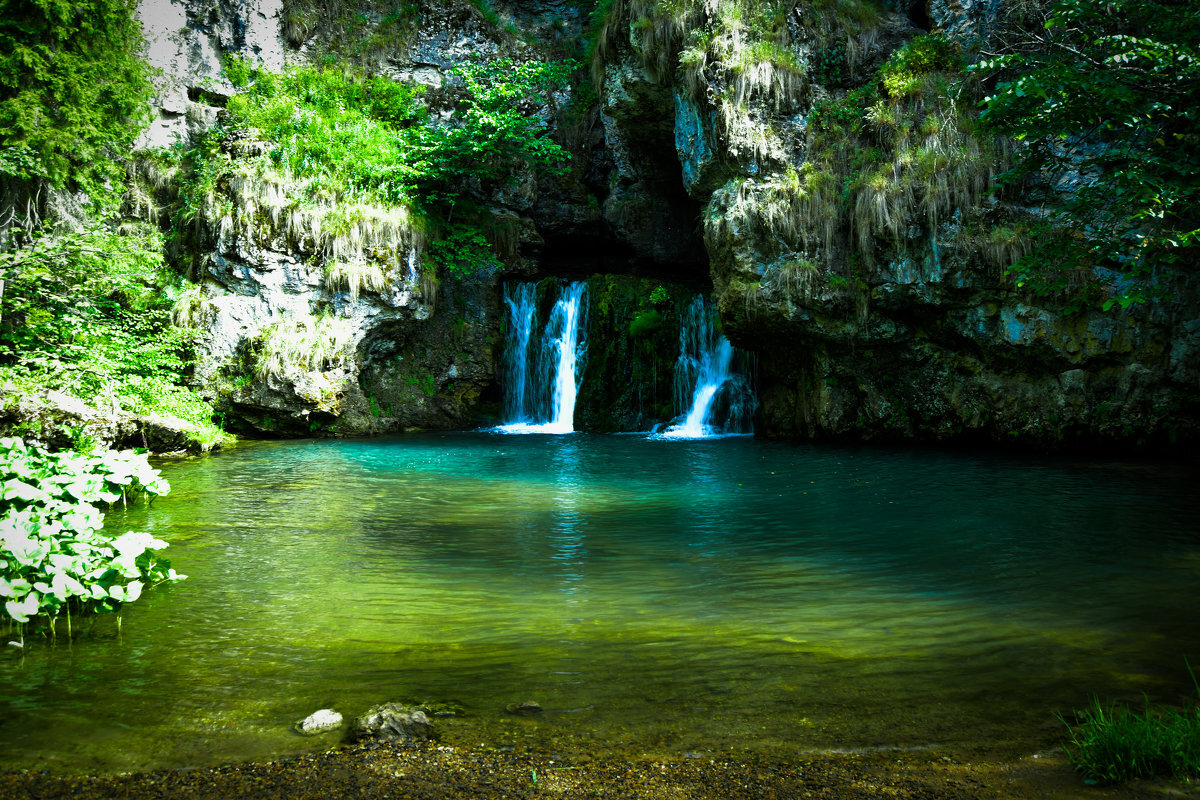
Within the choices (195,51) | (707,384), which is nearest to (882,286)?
(707,384)

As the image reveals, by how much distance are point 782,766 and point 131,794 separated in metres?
2.34

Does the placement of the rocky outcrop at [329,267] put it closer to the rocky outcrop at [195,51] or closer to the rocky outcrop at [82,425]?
the rocky outcrop at [195,51]

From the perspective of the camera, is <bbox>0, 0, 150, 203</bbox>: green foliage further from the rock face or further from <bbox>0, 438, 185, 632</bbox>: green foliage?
<bbox>0, 438, 185, 632</bbox>: green foliage

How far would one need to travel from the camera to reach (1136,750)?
249cm

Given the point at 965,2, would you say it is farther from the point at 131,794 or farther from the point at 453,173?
the point at 131,794

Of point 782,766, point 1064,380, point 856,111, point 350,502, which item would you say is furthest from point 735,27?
point 782,766

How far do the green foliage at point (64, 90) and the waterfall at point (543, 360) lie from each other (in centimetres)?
945

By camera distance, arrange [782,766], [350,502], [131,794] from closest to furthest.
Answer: [131,794] < [782,766] < [350,502]

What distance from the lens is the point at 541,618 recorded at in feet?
15.1

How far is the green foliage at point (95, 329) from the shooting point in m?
12.1

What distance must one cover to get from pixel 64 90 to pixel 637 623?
16.3m

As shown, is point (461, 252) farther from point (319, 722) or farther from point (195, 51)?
point (319, 722)

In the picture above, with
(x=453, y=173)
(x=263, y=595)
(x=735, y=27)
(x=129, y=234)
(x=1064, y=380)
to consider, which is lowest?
(x=263, y=595)

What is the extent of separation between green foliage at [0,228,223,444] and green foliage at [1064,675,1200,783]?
13.9m
